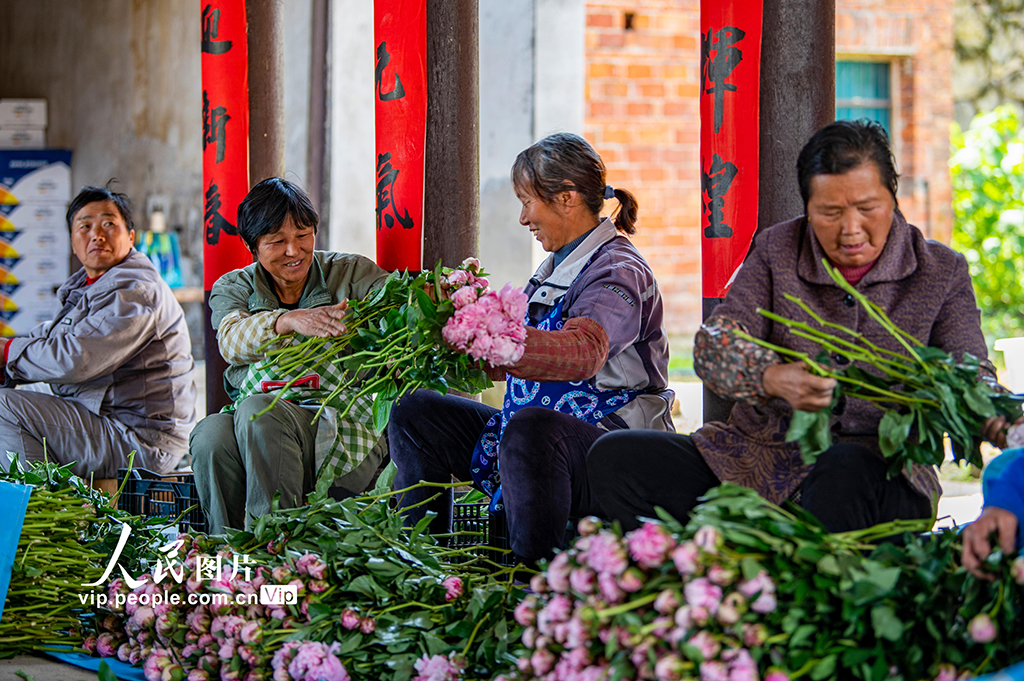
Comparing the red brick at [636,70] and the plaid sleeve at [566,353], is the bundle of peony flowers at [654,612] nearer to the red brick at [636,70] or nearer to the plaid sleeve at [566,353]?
the plaid sleeve at [566,353]

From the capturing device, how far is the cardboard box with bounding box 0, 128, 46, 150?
269 inches

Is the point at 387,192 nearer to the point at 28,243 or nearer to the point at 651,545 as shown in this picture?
the point at 651,545

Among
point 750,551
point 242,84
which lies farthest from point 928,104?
point 750,551

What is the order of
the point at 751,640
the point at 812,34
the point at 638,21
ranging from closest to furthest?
the point at 751,640
the point at 812,34
the point at 638,21

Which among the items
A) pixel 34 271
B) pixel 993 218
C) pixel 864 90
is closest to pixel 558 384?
pixel 34 271

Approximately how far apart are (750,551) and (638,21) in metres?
5.36

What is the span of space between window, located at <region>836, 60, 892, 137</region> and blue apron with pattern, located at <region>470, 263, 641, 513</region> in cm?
536

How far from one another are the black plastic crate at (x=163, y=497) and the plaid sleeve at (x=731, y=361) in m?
1.66

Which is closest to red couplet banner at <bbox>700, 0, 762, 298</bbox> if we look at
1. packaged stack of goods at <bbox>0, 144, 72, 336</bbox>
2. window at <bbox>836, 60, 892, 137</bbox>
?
window at <bbox>836, 60, 892, 137</bbox>

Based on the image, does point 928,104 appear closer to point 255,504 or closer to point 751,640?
point 255,504

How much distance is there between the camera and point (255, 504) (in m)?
2.73

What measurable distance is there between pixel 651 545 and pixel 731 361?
1.86ft

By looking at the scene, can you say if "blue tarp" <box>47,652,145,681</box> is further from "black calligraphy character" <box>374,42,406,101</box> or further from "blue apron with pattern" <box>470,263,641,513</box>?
"black calligraphy character" <box>374,42,406,101</box>

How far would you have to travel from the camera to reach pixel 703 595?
1.37 metres
